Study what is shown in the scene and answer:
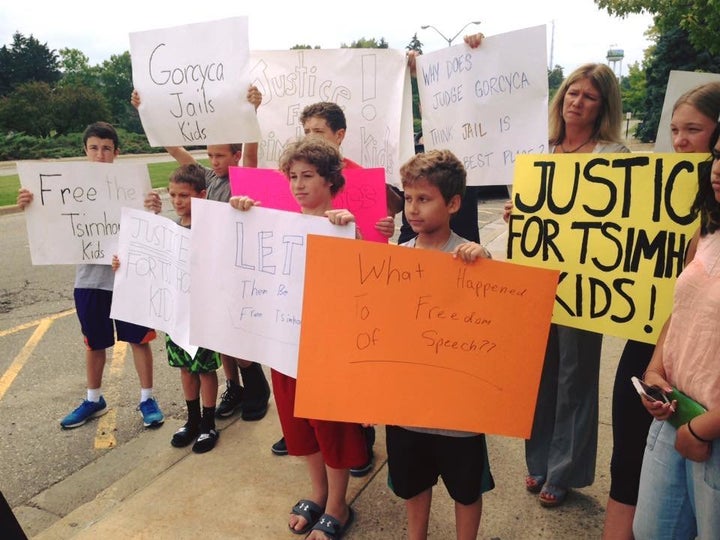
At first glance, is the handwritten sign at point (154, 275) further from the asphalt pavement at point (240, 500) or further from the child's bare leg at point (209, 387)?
the asphalt pavement at point (240, 500)

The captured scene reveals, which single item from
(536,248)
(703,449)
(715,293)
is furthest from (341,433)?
(715,293)

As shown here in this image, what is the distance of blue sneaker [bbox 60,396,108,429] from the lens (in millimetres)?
3518

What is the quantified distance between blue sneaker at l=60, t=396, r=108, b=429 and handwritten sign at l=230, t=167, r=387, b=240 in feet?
6.23

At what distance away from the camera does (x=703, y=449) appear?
1495 mm

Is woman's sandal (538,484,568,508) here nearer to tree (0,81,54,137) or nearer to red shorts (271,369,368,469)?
red shorts (271,369,368,469)

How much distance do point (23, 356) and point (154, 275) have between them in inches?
94.7

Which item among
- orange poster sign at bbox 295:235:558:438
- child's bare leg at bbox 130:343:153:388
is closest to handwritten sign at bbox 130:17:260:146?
child's bare leg at bbox 130:343:153:388

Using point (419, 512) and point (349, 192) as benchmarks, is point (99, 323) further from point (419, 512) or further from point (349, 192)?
point (419, 512)

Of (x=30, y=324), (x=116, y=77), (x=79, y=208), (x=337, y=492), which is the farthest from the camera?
(x=116, y=77)

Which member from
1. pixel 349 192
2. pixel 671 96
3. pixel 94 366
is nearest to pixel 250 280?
pixel 349 192

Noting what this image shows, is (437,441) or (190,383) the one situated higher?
(437,441)

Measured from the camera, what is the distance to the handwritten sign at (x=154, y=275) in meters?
2.87

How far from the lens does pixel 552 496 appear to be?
8.33 ft

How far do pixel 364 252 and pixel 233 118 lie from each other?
1675mm
